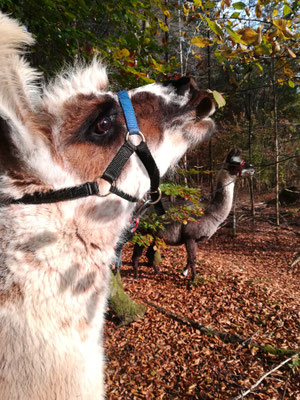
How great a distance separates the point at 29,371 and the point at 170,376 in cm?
295

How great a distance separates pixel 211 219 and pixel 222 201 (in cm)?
57

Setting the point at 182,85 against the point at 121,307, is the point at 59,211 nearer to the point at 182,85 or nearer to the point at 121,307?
the point at 182,85

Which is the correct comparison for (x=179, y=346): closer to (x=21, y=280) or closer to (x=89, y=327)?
(x=89, y=327)

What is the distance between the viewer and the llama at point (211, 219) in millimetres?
6492

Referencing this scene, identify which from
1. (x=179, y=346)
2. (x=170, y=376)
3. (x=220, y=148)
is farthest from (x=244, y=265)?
(x=220, y=148)

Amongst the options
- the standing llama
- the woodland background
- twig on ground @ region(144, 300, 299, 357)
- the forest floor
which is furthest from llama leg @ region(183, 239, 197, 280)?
the standing llama

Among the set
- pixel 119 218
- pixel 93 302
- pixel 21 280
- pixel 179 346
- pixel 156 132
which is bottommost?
pixel 179 346

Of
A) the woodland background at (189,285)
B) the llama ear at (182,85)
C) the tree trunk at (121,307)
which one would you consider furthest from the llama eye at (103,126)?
the tree trunk at (121,307)

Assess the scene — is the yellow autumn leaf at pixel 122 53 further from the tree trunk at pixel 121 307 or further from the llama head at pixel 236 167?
the llama head at pixel 236 167

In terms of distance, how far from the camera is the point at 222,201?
654 cm

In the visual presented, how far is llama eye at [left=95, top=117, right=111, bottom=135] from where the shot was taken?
1344 millimetres

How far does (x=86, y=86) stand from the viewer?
144 centimetres

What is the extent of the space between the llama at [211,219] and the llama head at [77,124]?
16.5ft

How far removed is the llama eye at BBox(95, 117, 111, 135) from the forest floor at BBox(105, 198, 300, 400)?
130 inches
